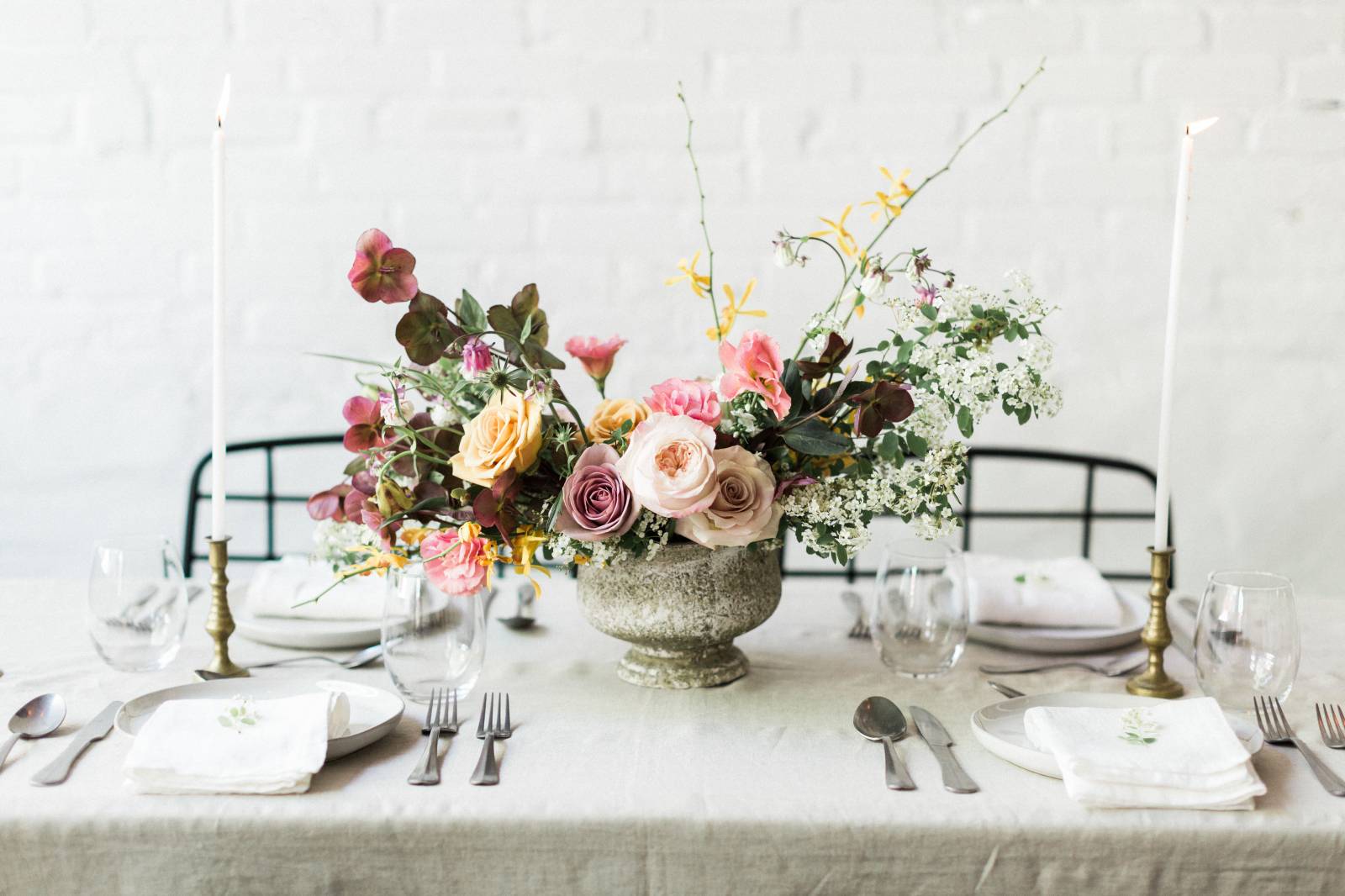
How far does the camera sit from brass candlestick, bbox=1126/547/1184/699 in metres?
1.08

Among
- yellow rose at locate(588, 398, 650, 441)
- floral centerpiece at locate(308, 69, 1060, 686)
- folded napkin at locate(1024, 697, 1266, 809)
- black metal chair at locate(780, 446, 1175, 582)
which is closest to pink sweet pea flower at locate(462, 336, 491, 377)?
floral centerpiece at locate(308, 69, 1060, 686)

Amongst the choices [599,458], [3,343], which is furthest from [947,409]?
[3,343]

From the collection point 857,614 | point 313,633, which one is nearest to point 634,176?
point 857,614

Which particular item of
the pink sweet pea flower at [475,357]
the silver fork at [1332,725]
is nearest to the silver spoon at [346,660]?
the pink sweet pea flower at [475,357]

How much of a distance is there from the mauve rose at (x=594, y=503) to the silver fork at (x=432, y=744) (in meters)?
0.19

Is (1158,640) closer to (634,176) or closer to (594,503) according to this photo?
(594,503)

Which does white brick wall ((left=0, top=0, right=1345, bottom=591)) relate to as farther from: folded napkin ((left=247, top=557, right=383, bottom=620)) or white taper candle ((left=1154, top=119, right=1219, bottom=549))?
white taper candle ((left=1154, top=119, right=1219, bottom=549))

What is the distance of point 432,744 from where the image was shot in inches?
35.9

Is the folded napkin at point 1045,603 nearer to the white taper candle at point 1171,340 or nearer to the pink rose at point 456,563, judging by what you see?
the white taper candle at point 1171,340

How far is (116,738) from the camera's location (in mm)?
945

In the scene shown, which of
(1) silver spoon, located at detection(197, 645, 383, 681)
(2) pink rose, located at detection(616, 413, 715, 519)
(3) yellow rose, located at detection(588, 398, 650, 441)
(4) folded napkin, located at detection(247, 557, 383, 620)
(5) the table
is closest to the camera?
(5) the table

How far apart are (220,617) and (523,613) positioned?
1.15ft

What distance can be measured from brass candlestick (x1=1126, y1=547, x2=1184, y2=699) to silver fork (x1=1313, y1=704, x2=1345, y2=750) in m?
0.12

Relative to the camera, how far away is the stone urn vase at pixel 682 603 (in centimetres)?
105
